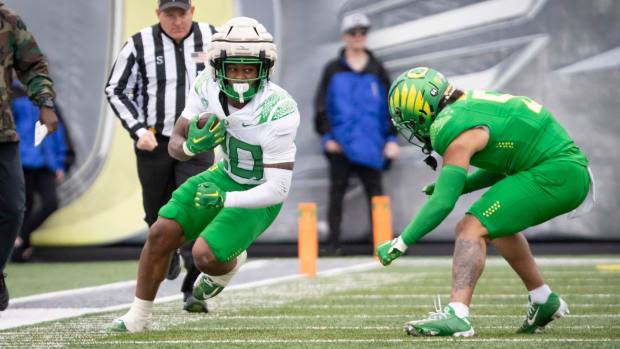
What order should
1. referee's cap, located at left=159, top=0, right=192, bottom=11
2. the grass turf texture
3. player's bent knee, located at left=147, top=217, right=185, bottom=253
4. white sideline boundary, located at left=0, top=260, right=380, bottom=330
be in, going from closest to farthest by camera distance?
player's bent knee, located at left=147, top=217, right=185, bottom=253 < white sideline boundary, located at left=0, top=260, right=380, bottom=330 < referee's cap, located at left=159, top=0, right=192, bottom=11 < the grass turf texture

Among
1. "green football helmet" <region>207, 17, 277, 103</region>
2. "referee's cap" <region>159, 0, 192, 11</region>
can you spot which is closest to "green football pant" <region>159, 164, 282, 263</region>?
"green football helmet" <region>207, 17, 277, 103</region>

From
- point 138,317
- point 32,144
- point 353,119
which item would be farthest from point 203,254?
point 32,144

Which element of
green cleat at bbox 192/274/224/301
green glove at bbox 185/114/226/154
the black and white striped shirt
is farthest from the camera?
the black and white striped shirt

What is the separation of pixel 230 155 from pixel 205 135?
0.35 meters

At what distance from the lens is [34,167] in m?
10.4

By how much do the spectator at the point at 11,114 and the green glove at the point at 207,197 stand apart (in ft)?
5.47

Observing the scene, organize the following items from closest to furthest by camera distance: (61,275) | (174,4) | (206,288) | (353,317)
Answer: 1. (206,288)
2. (353,317)
3. (174,4)
4. (61,275)

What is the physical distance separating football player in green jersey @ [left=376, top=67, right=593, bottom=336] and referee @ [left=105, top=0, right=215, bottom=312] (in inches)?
76.5

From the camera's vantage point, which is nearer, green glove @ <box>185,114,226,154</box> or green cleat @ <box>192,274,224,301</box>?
green glove @ <box>185,114,226,154</box>

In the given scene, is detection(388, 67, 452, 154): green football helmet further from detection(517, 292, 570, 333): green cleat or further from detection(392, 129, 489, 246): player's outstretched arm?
detection(517, 292, 570, 333): green cleat

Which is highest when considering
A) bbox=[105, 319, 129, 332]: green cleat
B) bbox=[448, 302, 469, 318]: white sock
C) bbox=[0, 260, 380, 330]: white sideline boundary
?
bbox=[448, 302, 469, 318]: white sock

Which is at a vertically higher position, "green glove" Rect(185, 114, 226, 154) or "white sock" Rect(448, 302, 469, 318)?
"green glove" Rect(185, 114, 226, 154)

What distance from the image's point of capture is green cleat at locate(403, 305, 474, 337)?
12.9 feet

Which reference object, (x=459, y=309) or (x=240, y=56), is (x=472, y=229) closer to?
(x=459, y=309)
